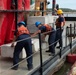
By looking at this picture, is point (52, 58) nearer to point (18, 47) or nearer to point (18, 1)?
point (18, 47)

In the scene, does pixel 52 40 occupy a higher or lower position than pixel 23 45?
lower

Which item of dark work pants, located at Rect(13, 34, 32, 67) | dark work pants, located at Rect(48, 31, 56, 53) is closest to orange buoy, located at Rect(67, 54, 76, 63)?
dark work pants, located at Rect(48, 31, 56, 53)

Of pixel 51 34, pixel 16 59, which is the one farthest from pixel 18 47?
pixel 51 34

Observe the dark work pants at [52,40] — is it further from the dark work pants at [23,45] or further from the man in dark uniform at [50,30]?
the dark work pants at [23,45]

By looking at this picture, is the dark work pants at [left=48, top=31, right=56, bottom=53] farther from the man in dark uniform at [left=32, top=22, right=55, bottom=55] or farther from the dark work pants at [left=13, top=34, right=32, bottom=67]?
the dark work pants at [left=13, top=34, right=32, bottom=67]

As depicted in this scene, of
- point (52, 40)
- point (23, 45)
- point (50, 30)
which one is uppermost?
point (50, 30)

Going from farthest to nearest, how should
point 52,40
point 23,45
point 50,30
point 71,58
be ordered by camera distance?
point 71,58, point 52,40, point 50,30, point 23,45

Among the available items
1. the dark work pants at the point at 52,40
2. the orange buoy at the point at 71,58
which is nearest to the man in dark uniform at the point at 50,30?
the dark work pants at the point at 52,40

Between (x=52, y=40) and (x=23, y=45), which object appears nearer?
(x=23, y=45)

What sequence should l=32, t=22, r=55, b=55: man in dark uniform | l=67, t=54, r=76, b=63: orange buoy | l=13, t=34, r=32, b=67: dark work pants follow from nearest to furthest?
1. l=13, t=34, r=32, b=67: dark work pants
2. l=32, t=22, r=55, b=55: man in dark uniform
3. l=67, t=54, r=76, b=63: orange buoy

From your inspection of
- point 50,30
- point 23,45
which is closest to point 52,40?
point 50,30

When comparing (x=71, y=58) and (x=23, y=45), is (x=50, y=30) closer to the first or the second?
(x=71, y=58)

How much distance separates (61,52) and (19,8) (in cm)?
230

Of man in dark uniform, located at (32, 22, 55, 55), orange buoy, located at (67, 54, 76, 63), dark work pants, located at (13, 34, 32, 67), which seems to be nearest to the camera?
dark work pants, located at (13, 34, 32, 67)
